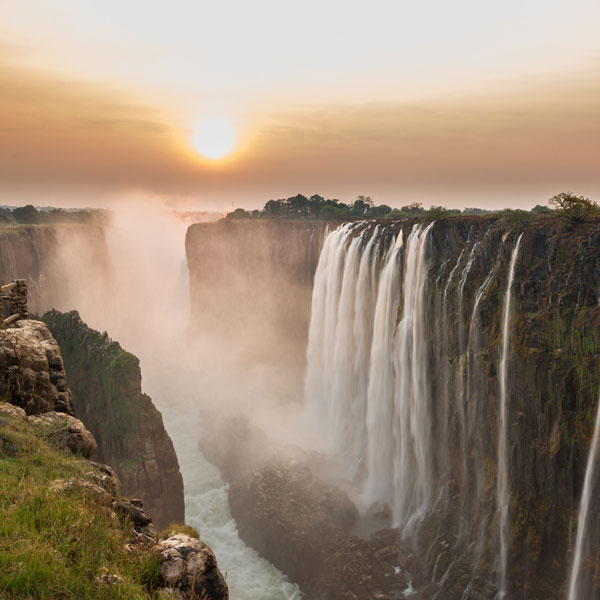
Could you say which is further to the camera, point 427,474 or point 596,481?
point 427,474

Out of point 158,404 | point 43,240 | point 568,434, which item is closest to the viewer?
point 568,434

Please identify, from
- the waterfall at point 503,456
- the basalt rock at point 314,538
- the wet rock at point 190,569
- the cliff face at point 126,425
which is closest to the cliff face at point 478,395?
the waterfall at point 503,456

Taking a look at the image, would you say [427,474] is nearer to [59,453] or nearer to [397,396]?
[397,396]

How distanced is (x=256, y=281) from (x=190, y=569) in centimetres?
5336

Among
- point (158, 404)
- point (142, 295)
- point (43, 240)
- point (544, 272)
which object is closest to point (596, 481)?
point (544, 272)

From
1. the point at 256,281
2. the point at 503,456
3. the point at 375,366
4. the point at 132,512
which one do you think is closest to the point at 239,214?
the point at 256,281

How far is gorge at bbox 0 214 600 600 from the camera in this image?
1833 cm

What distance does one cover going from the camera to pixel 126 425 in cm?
2658

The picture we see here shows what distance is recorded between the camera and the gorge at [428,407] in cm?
1833

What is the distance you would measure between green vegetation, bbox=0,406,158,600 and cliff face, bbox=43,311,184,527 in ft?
61.7

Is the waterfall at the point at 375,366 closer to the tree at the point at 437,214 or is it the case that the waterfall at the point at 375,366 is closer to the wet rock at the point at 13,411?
the tree at the point at 437,214

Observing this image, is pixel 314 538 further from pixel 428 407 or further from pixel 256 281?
pixel 256 281

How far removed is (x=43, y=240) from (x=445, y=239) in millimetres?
51132

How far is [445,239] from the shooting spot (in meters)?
26.9
